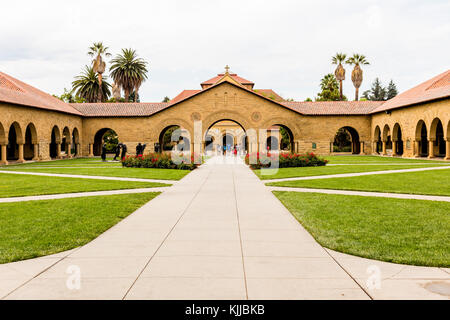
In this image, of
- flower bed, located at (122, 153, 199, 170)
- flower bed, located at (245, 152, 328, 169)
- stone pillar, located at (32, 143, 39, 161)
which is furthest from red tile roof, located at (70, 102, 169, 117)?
flower bed, located at (245, 152, 328, 169)

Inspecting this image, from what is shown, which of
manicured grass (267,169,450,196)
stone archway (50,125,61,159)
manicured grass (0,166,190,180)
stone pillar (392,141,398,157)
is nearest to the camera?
manicured grass (267,169,450,196)

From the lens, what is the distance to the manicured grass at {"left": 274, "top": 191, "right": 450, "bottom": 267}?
5.63 metres

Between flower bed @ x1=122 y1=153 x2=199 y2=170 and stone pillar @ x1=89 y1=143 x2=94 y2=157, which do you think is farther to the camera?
stone pillar @ x1=89 y1=143 x2=94 y2=157

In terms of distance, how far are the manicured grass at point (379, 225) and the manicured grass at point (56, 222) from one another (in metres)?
4.27

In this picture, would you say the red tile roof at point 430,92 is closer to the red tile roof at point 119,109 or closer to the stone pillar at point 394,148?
the stone pillar at point 394,148

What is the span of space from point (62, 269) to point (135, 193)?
7.48m

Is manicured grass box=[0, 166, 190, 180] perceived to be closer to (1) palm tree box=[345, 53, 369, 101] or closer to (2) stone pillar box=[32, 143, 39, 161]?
(2) stone pillar box=[32, 143, 39, 161]

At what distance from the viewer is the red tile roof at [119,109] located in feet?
140

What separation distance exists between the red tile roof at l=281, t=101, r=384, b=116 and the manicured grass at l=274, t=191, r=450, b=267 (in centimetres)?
3241

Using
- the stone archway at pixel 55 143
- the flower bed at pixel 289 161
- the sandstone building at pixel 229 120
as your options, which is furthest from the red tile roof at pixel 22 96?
the flower bed at pixel 289 161

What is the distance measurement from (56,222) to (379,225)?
678 cm

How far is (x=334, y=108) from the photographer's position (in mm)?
43594
